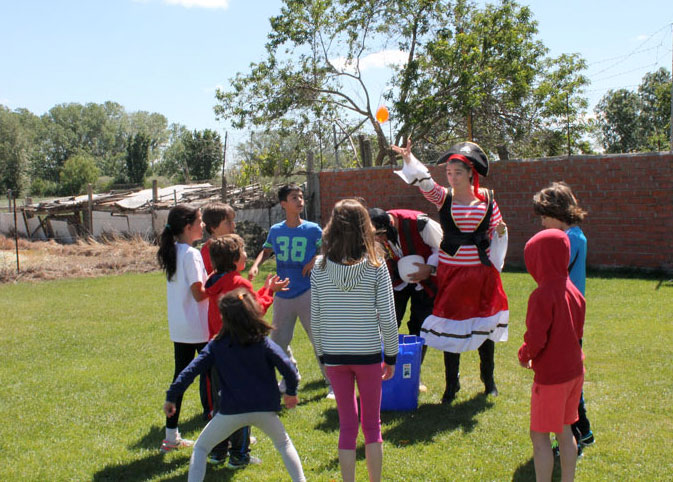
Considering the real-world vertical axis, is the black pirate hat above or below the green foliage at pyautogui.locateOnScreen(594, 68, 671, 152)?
below

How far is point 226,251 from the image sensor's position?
3.99 metres

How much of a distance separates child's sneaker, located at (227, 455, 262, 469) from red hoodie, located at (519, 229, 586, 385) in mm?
2059

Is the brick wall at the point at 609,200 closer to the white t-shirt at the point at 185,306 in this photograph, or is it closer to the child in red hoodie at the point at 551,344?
the child in red hoodie at the point at 551,344

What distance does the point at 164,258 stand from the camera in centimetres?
436

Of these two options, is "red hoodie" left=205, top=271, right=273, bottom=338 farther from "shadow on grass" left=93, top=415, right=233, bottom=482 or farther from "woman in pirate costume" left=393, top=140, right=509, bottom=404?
"woman in pirate costume" left=393, top=140, right=509, bottom=404

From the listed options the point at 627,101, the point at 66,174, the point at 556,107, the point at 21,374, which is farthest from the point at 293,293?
the point at 66,174

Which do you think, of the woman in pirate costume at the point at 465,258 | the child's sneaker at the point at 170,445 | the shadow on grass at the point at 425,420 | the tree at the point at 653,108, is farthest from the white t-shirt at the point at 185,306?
the tree at the point at 653,108

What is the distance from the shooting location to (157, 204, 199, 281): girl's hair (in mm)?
4344

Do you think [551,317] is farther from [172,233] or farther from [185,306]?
[172,233]

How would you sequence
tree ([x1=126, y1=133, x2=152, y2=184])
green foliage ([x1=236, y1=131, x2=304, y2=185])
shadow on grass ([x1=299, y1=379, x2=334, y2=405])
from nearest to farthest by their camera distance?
shadow on grass ([x1=299, y1=379, x2=334, y2=405])
green foliage ([x1=236, y1=131, x2=304, y2=185])
tree ([x1=126, y1=133, x2=152, y2=184])

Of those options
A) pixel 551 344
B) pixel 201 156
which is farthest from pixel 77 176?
pixel 551 344

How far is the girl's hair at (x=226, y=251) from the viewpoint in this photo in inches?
157

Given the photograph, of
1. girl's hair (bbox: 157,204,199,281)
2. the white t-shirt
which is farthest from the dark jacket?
girl's hair (bbox: 157,204,199,281)

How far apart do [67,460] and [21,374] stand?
285cm
